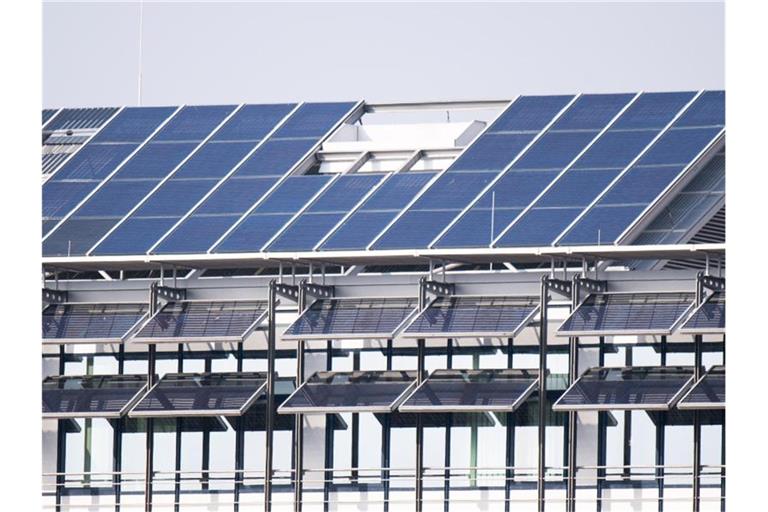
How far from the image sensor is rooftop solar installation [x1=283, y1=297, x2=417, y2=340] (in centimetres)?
2508

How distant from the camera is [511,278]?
86.1 feet

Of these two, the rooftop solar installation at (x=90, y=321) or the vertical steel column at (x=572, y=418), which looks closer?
the vertical steel column at (x=572, y=418)

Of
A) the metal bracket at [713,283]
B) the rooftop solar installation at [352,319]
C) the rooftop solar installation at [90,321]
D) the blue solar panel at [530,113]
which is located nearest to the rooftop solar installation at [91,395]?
the rooftop solar installation at [90,321]

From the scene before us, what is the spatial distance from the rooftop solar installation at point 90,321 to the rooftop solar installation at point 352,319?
3.41 m

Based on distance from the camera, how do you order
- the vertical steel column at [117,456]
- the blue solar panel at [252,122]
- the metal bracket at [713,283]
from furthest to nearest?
the blue solar panel at [252,122]
the vertical steel column at [117,456]
the metal bracket at [713,283]

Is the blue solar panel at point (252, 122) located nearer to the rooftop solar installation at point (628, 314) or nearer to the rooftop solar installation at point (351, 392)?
the rooftop solar installation at point (351, 392)

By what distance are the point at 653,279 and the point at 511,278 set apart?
2.58m

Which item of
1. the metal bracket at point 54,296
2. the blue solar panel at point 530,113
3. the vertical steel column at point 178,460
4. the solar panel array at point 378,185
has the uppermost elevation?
the blue solar panel at point 530,113

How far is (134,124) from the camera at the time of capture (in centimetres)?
3353

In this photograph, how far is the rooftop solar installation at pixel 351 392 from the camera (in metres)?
24.8

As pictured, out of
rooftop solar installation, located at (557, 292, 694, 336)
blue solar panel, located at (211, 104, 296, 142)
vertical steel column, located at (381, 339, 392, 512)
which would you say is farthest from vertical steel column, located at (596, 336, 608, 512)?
blue solar panel, located at (211, 104, 296, 142)
